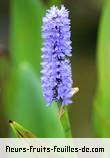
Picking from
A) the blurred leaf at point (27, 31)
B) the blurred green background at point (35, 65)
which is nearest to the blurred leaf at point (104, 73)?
the blurred green background at point (35, 65)

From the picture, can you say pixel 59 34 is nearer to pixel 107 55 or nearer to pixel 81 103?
pixel 107 55

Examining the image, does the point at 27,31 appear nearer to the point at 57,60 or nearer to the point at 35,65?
the point at 35,65

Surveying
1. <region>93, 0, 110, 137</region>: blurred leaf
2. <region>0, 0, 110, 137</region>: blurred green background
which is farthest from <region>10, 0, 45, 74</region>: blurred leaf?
<region>93, 0, 110, 137</region>: blurred leaf

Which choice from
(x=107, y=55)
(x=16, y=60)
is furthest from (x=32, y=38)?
(x=107, y=55)

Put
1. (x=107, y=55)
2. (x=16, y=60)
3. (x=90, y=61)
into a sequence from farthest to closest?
1. (x=90, y=61)
2. (x=16, y=60)
3. (x=107, y=55)

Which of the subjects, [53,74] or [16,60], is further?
[16,60]

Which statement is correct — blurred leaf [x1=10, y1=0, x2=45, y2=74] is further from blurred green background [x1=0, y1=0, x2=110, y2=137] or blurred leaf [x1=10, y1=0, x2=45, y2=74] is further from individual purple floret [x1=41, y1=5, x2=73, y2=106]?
individual purple floret [x1=41, y1=5, x2=73, y2=106]
